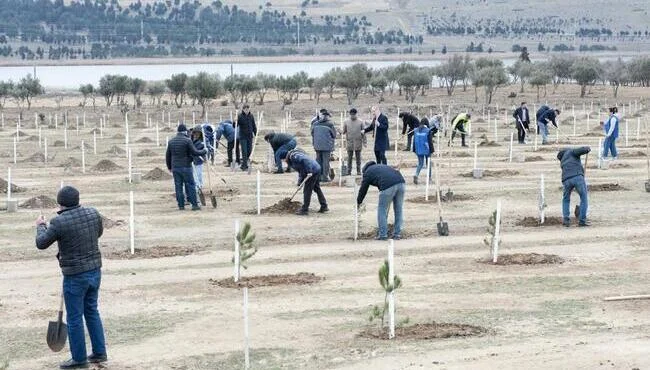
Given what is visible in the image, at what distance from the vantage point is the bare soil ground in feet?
46.6

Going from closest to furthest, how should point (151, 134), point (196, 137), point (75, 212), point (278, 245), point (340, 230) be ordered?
point (75, 212)
point (278, 245)
point (340, 230)
point (196, 137)
point (151, 134)

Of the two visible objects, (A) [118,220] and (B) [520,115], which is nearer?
(A) [118,220]

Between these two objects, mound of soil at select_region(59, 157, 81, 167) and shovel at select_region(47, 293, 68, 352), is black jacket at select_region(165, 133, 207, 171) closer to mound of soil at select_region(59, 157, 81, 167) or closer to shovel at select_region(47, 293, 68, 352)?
shovel at select_region(47, 293, 68, 352)

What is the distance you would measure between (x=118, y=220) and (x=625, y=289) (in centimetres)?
1165

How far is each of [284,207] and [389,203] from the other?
5.14m

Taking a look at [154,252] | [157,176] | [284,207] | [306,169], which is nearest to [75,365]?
[154,252]

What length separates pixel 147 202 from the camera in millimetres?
29344

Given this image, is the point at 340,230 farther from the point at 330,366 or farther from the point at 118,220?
the point at 330,366

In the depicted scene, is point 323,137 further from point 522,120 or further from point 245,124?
point 522,120

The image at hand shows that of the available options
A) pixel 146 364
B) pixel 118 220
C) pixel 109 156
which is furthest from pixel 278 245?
pixel 109 156

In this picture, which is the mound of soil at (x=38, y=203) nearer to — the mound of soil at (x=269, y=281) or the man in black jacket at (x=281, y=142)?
the man in black jacket at (x=281, y=142)

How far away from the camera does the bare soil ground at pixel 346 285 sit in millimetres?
14195

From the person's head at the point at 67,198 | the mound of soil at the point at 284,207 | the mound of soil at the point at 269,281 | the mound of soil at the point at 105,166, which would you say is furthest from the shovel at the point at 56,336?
the mound of soil at the point at 105,166

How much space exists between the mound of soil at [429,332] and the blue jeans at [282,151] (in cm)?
1761
